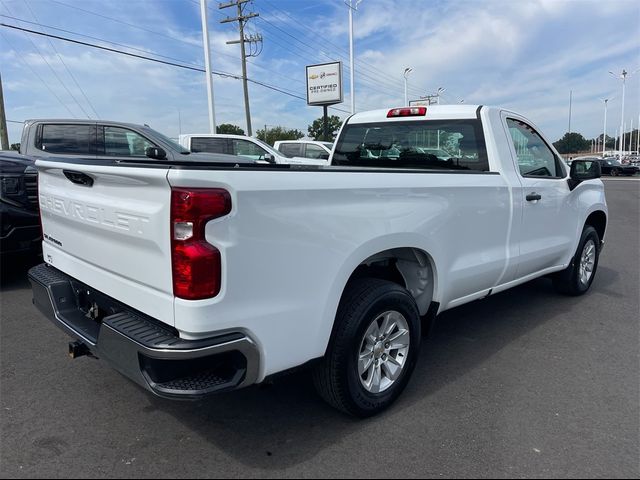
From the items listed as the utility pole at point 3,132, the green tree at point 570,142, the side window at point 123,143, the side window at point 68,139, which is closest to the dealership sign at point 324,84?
the utility pole at point 3,132

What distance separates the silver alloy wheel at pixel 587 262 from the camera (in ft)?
17.6

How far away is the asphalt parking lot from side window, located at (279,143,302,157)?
41.1 feet

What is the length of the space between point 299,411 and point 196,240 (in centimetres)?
145

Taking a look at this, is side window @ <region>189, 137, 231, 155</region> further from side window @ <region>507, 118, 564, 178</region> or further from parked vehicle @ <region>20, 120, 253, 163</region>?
side window @ <region>507, 118, 564, 178</region>

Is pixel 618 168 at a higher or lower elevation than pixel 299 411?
higher

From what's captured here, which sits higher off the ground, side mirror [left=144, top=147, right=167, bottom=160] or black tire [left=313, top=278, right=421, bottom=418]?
side mirror [left=144, top=147, right=167, bottom=160]

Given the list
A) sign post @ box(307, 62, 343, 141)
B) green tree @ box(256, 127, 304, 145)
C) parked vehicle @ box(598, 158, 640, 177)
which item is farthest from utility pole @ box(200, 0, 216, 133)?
green tree @ box(256, 127, 304, 145)

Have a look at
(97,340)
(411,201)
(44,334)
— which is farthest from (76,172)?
(44,334)

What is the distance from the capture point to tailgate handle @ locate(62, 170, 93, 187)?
8.46ft

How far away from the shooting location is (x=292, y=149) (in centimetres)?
1636

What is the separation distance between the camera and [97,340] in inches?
97.2

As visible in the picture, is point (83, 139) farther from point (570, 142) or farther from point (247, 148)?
point (570, 142)

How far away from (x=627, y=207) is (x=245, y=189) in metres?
16.4

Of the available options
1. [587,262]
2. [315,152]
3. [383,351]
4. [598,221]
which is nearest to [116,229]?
[383,351]
